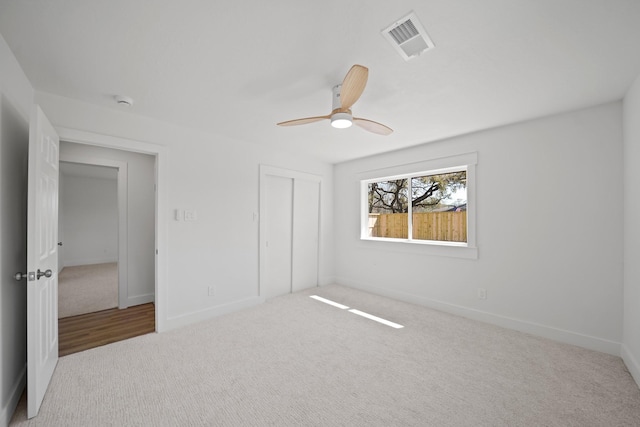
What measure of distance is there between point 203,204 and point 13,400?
2.17 metres

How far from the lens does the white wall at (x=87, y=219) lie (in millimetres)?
7051

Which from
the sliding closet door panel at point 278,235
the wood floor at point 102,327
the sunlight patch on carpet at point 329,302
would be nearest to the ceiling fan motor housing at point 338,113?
the sliding closet door panel at point 278,235

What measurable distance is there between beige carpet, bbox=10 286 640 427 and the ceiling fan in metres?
2.08

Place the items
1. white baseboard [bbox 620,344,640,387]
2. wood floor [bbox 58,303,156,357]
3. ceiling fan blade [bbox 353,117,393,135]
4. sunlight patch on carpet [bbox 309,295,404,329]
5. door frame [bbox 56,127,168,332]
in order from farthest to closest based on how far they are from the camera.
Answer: sunlight patch on carpet [bbox 309,295,404,329] → door frame [bbox 56,127,168,332] → wood floor [bbox 58,303,156,357] → ceiling fan blade [bbox 353,117,393,135] → white baseboard [bbox 620,344,640,387]

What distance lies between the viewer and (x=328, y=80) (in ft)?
7.10

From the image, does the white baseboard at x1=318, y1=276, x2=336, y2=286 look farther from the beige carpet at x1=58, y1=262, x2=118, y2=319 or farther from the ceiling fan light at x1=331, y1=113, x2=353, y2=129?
the ceiling fan light at x1=331, y1=113, x2=353, y2=129

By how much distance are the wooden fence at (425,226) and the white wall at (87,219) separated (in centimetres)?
738

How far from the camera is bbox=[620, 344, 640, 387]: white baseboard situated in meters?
2.11

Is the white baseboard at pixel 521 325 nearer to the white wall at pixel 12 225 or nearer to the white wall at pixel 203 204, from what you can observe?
the white wall at pixel 203 204

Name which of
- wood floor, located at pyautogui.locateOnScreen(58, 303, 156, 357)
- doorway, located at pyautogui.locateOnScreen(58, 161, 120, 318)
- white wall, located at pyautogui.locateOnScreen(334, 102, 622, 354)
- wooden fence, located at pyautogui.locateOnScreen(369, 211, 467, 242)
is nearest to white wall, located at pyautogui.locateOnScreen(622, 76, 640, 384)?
white wall, located at pyautogui.locateOnScreen(334, 102, 622, 354)

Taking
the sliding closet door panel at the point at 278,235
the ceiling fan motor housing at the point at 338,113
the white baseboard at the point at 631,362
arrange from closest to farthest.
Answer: the white baseboard at the point at 631,362 < the ceiling fan motor housing at the point at 338,113 < the sliding closet door panel at the point at 278,235

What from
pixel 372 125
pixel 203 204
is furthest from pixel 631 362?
pixel 203 204

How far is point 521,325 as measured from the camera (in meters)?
3.09

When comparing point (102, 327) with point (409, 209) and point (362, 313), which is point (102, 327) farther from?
point (409, 209)
